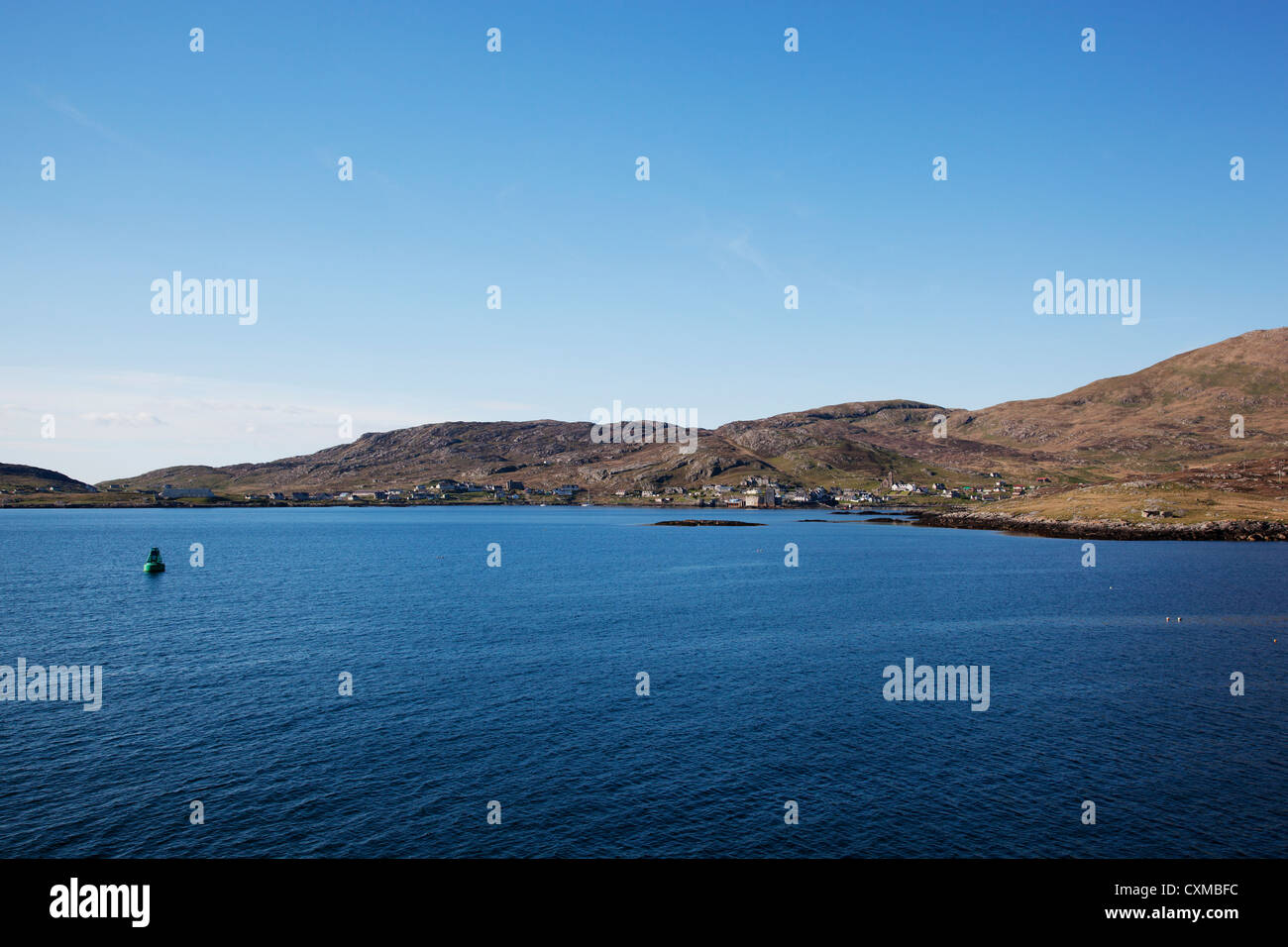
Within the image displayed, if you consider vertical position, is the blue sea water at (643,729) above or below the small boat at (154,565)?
below

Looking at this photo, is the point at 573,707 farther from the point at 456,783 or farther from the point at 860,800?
the point at 860,800

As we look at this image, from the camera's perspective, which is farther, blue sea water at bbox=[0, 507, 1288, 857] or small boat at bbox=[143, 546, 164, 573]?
small boat at bbox=[143, 546, 164, 573]

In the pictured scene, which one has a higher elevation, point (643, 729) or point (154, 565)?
point (154, 565)

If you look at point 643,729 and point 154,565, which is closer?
point 643,729

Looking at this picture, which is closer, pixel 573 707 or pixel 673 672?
pixel 573 707

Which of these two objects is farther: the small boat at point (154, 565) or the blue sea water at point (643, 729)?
the small boat at point (154, 565)

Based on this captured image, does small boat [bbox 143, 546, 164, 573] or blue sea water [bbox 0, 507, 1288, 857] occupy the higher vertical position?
small boat [bbox 143, 546, 164, 573]
